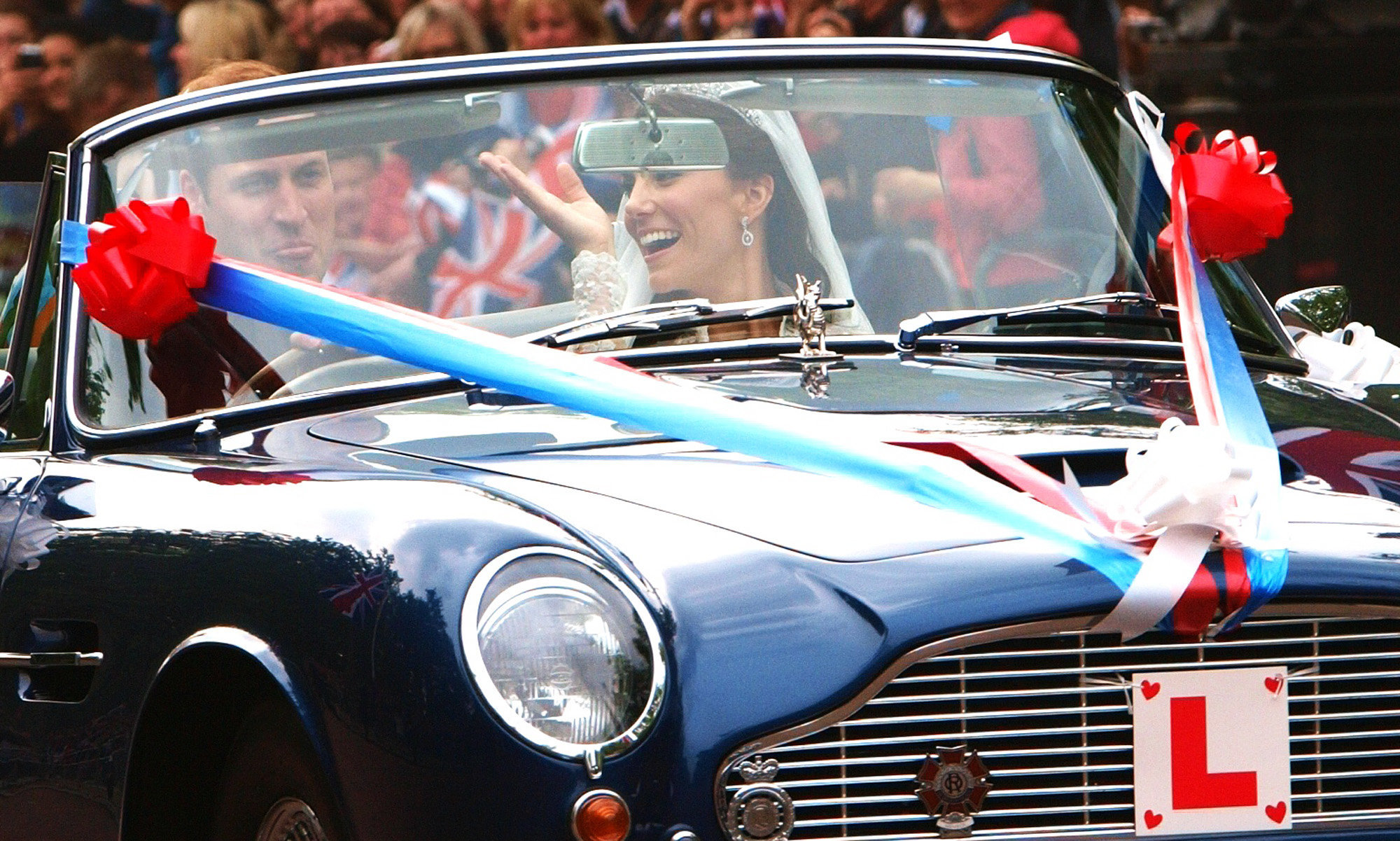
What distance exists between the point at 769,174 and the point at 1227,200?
85cm

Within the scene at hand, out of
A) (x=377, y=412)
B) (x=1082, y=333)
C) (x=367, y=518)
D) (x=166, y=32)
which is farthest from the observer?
(x=166, y=32)

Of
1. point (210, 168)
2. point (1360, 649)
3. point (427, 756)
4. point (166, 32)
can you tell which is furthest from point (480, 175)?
point (166, 32)

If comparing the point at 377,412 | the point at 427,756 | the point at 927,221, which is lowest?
the point at 427,756

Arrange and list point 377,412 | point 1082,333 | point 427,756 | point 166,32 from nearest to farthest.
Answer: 1. point 427,756
2. point 377,412
3. point 1082,333
4. point 166,32

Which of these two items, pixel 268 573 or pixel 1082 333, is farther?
Answer: pixel 1082 333

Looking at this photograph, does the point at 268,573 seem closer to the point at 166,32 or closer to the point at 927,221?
the point at 927,221

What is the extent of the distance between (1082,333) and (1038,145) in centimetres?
49

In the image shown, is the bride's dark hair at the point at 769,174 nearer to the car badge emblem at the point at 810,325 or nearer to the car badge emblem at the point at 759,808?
the car badge emblem at the point at 810,325

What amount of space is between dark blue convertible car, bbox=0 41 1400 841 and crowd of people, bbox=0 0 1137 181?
302 centimetres

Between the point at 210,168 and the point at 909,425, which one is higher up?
the point at 210,168

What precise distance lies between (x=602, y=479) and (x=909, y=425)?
19.7 inches

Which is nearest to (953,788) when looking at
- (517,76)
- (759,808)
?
(759,808)

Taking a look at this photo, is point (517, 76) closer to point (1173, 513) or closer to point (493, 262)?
point (493, 262)

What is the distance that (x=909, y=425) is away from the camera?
132 inches
